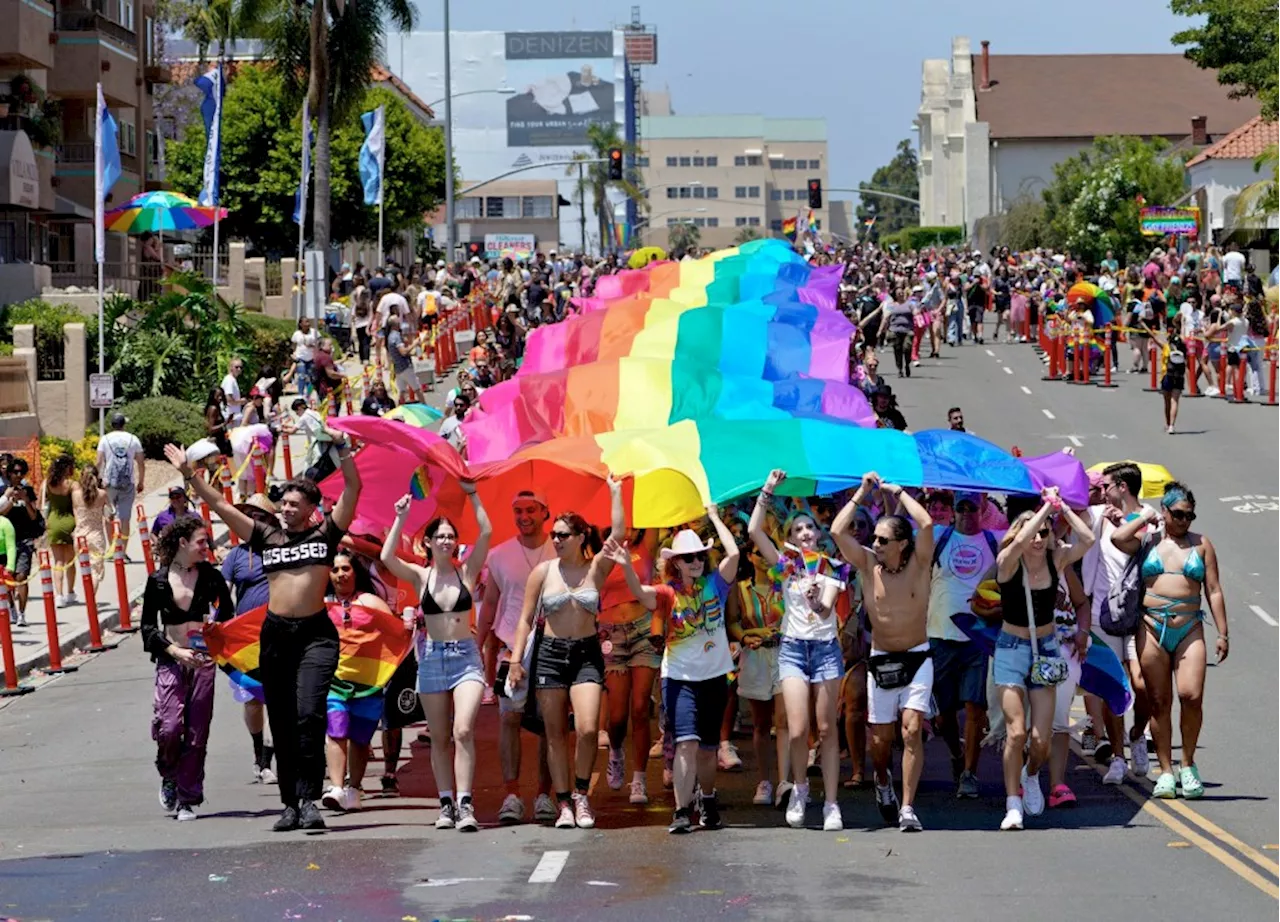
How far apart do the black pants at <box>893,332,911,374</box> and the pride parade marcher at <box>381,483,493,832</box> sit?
30.8m

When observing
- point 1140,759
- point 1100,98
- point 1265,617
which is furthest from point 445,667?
point 1100,98

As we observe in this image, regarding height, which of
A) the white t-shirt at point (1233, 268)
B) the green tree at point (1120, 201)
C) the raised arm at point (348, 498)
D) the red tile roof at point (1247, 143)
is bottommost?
the raised arm at point (348, 498)

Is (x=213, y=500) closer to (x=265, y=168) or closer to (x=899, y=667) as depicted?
(x=899, y=667)

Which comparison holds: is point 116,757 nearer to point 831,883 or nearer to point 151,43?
point 831,883

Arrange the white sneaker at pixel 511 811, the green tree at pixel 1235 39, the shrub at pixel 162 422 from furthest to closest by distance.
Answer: the green tree at pixel 1235 39, the shrub at pixel 162 422, the white sneaker at pixel 511 811

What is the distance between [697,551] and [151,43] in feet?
160

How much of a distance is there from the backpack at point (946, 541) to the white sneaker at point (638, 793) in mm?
2255

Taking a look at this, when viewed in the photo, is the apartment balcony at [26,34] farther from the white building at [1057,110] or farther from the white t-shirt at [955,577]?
the white building at [1057,110]

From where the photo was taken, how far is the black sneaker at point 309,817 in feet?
39.3

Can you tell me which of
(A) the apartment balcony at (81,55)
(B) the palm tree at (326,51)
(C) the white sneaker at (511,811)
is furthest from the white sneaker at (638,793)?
(A) the apartment balcony at (81,55)

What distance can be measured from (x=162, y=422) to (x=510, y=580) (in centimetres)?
2082

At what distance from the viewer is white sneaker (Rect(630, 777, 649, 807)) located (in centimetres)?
1309

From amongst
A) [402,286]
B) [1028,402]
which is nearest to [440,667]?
[1028,402]

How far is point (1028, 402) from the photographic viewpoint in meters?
38.8
